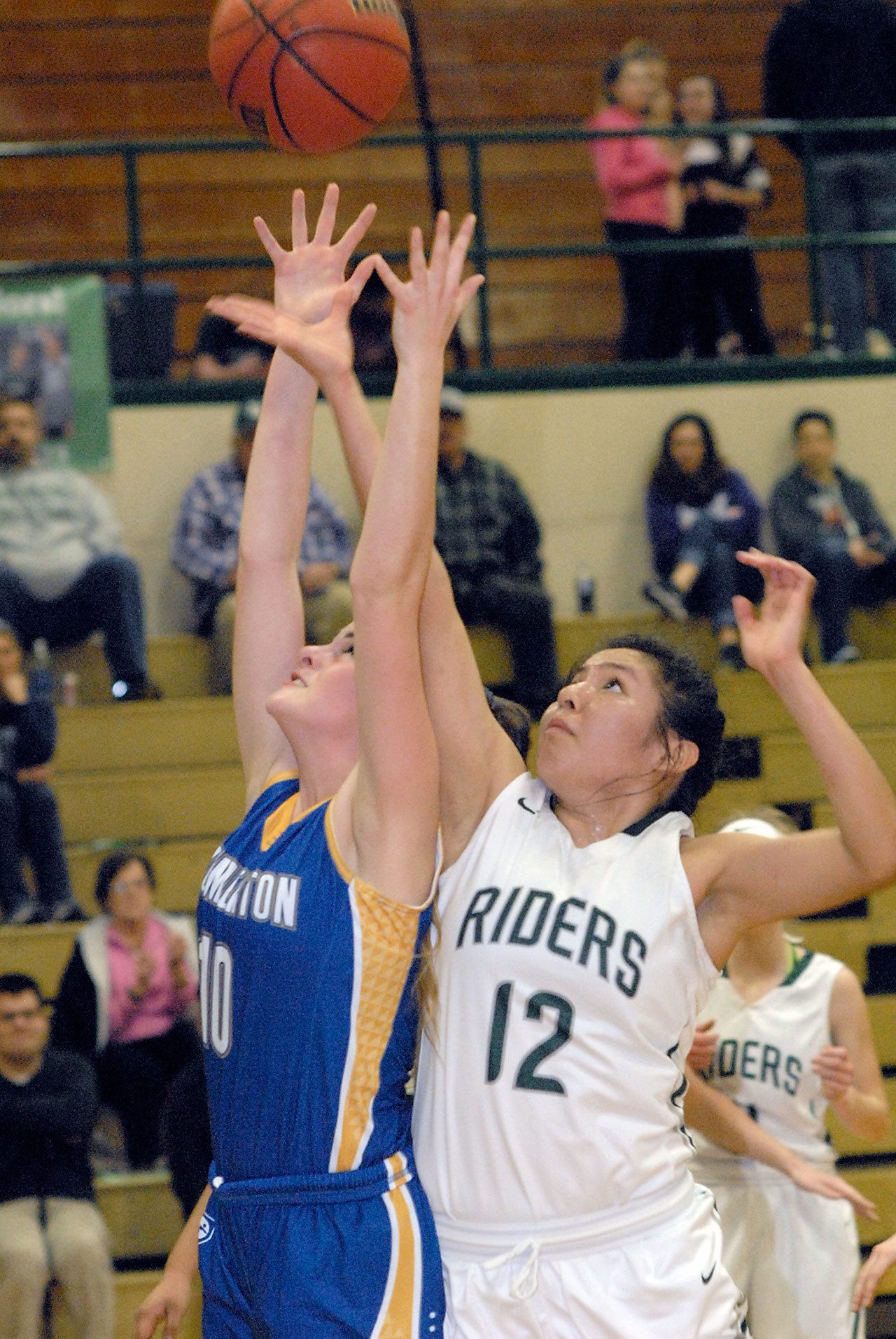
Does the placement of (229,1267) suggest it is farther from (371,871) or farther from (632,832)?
(632,832)

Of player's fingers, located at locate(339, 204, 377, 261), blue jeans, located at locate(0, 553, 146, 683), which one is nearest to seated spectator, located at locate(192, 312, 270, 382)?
blue jeans, located at locate(0, 553, 146, 683)

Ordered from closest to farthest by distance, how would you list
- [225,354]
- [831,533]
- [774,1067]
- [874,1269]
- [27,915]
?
[874,1269]
[774,1067]
[27,915]
[831,533]
[225,354]

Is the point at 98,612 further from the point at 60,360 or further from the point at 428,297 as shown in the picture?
the point at 428,297

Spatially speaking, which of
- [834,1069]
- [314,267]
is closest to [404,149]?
[834,1069]

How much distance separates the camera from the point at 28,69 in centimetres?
948

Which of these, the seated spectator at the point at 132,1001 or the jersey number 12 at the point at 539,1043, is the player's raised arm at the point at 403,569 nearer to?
the jersey number 12 at the point at 539,1043

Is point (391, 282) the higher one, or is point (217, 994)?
point (391, 282)

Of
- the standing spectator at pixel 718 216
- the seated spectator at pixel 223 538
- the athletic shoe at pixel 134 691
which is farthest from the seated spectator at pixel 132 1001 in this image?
the standing spectator at pixel 718 216

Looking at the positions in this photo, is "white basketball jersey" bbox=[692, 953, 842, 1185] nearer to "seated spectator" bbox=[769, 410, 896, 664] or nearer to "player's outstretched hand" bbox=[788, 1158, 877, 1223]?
"player's outstretched hand" bbox=[788, 1158, 877, 1223]

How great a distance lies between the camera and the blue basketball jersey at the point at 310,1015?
238cm

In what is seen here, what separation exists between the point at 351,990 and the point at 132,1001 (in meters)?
2.98

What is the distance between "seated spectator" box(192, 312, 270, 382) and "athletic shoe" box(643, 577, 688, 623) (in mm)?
1995

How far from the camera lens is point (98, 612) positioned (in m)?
6.59

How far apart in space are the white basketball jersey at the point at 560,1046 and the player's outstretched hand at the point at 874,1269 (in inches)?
30.3
